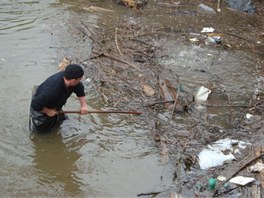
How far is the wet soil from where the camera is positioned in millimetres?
6168

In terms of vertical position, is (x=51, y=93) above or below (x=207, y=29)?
above

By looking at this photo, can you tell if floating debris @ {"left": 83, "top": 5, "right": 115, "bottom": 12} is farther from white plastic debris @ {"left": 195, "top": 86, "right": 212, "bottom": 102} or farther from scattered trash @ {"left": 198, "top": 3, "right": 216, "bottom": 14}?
white plastic debris @ {"left": 195, "top": 86, "right": 212, "bottom": 102}

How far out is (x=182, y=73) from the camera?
343 inches

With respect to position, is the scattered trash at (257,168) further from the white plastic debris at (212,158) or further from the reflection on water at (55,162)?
the reflection on water at (55,162)

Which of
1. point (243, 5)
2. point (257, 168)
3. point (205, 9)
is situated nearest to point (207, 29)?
point (205, 9)

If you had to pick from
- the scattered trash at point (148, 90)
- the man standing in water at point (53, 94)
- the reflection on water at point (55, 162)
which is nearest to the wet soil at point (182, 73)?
the scattered trash at point (148, 90)

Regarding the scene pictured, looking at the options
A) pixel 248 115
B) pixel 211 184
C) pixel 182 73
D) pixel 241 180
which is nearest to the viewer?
pixel 211 184

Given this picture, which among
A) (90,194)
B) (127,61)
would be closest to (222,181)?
(90,194)

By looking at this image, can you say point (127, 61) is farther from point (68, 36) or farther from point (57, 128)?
point (57, 128)

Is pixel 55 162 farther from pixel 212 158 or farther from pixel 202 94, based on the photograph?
pixel 202 94

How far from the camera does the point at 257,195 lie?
5.36 m

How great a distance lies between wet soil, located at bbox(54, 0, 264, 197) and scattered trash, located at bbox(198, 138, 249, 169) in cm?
10

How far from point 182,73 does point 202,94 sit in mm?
1142

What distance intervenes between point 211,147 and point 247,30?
6105 millimetres
